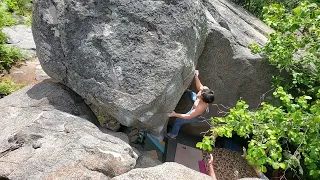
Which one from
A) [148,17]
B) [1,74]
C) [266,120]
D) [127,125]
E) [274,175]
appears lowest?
[1,74]

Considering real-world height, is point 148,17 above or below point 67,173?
above

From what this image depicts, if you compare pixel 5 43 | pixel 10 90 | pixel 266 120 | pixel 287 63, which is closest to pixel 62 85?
pixel 10 90

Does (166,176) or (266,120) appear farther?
(266,120)

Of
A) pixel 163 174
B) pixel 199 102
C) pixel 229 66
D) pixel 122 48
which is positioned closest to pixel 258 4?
pixel 229 66

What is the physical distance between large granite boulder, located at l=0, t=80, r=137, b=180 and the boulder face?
0.38m

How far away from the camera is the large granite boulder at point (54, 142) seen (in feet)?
13.1

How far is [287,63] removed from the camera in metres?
5.37

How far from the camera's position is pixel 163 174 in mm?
3742

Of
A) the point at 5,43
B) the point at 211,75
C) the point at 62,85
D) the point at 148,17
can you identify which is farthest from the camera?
the point at 5,43

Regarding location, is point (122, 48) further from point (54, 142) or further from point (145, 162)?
point (145, 162)

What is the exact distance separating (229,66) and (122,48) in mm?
1987

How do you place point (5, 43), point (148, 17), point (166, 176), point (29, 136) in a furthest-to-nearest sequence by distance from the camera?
point (5, 43), point (148, 17), point (29, 136), point (166, 176)

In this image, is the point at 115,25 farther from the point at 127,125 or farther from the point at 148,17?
the point at 127,125

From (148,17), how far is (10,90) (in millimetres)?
3796
